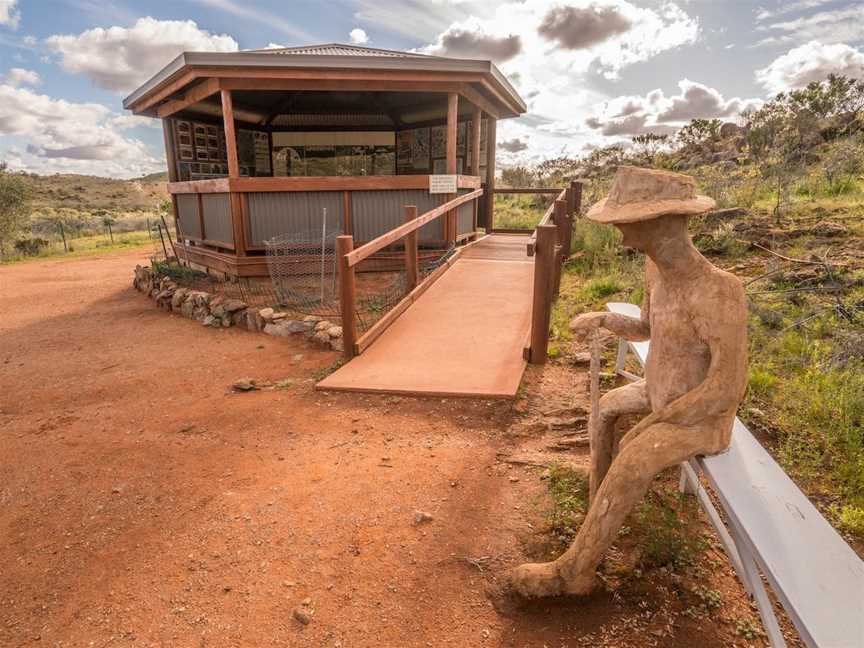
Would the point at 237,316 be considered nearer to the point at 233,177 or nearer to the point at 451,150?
the point at 233,177

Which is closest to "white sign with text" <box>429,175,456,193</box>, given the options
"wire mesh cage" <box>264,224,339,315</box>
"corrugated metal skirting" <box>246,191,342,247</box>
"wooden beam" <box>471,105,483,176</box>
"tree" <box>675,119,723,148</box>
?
"corrugated metal skirting" <box>246,191,342,247</box>

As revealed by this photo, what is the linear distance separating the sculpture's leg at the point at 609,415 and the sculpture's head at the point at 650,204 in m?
0.74

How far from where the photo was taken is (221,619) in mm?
2158

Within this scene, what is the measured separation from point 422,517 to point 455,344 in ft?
8.64

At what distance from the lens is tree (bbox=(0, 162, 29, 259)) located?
715 inches

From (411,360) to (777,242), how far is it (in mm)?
6064

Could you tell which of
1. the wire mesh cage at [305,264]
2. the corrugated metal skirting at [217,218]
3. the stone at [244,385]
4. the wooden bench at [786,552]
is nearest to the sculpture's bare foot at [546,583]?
the wooden bench at [786,552]

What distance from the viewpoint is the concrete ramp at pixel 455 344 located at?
437 centimetres

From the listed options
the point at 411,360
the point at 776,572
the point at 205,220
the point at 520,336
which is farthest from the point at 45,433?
the point at 205,220

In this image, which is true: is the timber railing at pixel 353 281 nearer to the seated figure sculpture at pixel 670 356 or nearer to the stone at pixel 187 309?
the seated figure sculpture at pixel 670 356

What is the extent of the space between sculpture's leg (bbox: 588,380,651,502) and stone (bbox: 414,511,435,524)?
2.75ft

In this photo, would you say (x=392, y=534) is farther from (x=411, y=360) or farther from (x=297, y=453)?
(x=411, y=360)

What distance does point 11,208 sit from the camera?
18.5 m

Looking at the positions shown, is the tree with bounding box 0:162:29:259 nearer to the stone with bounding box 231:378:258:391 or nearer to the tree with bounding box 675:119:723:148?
the stone with bounding box 231:378:258:391
